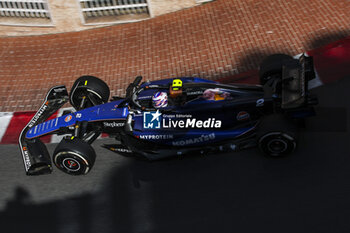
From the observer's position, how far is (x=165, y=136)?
6.33 m

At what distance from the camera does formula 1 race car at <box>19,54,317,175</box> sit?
19.8ft

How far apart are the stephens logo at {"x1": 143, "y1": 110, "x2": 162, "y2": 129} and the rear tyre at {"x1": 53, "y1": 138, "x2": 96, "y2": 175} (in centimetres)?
100

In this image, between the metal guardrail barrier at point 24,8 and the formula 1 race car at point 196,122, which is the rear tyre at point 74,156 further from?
the metal guardrail barrier at point 24,8

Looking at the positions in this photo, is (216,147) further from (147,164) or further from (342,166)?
(342,166)

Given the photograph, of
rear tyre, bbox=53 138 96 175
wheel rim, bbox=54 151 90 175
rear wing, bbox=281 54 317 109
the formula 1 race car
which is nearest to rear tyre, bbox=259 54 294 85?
the formula 1 race car

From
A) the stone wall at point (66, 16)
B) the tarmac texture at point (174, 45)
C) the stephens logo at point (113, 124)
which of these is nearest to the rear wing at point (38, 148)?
the stephens logo at point (113, 124)

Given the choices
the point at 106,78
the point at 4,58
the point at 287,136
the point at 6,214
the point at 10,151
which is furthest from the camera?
the point at 4,58

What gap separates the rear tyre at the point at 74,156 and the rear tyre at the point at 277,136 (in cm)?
276

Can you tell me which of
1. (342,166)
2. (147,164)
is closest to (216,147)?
(147,164)

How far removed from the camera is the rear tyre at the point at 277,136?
5.80 metres

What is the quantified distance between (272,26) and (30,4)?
6582mm

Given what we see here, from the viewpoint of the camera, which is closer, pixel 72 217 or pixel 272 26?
pixel 72 217

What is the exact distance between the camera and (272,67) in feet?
22.4

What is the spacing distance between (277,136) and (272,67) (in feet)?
5.16
